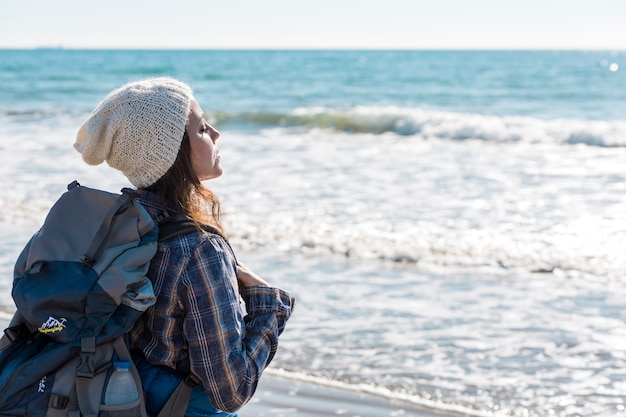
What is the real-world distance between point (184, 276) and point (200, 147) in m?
0.35

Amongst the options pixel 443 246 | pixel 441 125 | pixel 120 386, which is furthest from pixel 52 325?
pixel 441 125

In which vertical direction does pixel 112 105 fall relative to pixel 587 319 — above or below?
above

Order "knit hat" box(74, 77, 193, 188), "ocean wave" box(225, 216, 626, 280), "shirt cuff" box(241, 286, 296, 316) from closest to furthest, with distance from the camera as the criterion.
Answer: "knit hat" box(74, 77, 193, 188) < "shirt cuff" box(241, 286, 296, 316) < "ocean wave" box(225, 216, 626, 280)

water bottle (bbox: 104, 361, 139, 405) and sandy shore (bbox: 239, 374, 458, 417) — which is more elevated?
water bottle (bbox: 104, 361, 139, 405)

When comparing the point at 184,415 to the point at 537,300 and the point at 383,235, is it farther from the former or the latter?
the point at 383,235

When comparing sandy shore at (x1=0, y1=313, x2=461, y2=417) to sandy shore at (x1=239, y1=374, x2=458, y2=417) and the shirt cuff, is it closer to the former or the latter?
sandy shore at (x1=239, y1=374, x2=458, y2=417)

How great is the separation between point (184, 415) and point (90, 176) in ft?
31.9

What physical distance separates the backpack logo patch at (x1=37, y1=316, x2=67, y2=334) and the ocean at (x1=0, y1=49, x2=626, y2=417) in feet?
2.77

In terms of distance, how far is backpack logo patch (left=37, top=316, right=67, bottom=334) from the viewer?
5.93ft

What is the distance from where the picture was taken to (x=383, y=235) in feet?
27.2

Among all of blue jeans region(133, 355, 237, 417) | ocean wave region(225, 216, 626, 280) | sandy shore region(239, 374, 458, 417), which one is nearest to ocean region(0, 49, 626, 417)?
ocean wave region(225, 216, 626, 280)

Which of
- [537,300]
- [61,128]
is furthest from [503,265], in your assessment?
[61,128]

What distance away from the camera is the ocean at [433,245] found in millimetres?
4887

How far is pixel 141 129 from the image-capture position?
2.00 m
